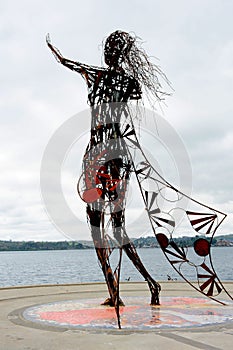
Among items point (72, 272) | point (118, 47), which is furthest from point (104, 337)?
point (72, 272)

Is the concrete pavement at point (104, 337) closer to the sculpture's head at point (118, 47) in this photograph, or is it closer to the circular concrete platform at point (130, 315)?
the circular concrete platform at point (130, 315)

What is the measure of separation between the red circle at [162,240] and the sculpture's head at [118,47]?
3.14 metres

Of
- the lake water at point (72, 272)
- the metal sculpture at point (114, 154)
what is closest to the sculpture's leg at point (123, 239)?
the metal sculpture at point (114, 154)

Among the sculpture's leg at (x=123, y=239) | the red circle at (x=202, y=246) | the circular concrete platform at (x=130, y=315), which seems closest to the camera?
the circular concrete platform at (x=130, y=315)

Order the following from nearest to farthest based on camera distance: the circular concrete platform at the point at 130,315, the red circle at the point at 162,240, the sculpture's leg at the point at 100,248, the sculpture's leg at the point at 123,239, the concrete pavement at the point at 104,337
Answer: the concrete pavement at the point at 104,337 < the circular concrete platform at the point at 130,315 < the red circle at the point at 162,240 < the sculpture's leg at the point at 100,248 < the sculpture's leg at the point at 123,239

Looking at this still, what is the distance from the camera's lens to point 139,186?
7.98m

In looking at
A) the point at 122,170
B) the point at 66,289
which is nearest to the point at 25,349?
the point at 122,170

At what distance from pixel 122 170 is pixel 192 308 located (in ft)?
9.06

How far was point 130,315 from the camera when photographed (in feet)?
25.1

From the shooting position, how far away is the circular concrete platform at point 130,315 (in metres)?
6.89

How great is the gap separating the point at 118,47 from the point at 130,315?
4672mm

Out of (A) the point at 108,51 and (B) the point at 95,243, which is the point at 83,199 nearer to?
(B) the point at 95,243

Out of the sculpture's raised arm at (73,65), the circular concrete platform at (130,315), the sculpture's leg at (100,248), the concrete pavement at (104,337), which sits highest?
the sculpture's raised arm at (73,65)

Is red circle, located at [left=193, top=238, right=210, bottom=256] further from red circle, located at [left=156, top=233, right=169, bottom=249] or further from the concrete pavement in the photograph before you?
the concrete pavement
